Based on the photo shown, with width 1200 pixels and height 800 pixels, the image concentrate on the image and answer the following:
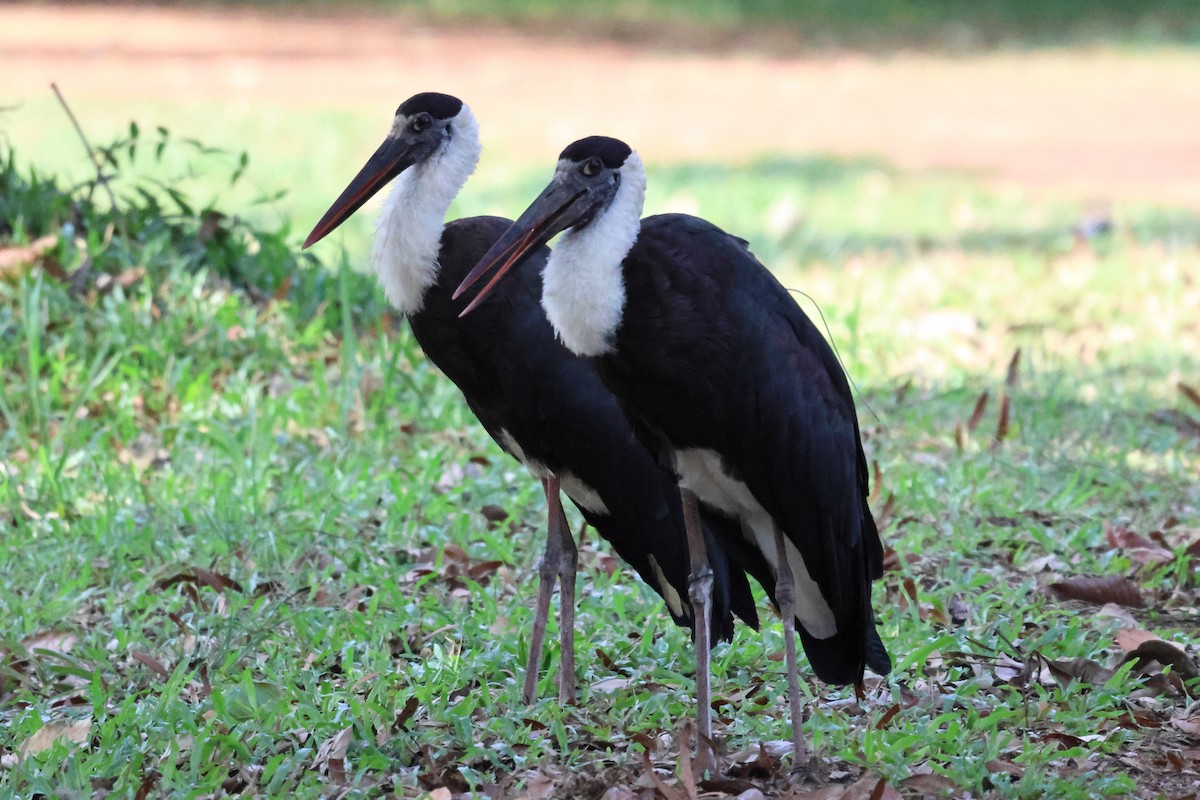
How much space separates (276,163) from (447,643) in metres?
6.39

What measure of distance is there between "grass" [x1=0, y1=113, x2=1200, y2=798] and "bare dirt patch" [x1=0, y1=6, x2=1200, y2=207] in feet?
14.1

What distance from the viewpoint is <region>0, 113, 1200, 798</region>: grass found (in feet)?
10.2

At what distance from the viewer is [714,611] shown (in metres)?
3.32

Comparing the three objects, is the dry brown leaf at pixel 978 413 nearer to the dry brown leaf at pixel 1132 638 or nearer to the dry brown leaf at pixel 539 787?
the dry brown leaf at pixel 1132 638

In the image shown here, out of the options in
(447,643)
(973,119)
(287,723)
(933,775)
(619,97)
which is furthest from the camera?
(619,97)

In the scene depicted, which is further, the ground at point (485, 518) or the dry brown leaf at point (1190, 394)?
the dry brown leaf at point (1190, 394)

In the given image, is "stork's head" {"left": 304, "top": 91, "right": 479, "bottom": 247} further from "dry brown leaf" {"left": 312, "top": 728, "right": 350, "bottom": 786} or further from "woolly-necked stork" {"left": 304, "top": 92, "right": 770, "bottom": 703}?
"dry brown leaf" {"left": 312, "top": 728, "right": 350, "bottom": 786}

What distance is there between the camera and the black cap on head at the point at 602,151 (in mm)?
2920

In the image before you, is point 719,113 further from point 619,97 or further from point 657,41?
point 657,41

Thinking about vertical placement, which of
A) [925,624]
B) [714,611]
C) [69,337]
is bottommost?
[925,624]

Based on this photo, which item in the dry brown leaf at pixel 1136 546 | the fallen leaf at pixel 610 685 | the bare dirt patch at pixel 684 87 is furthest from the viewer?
the bare dirt patch at pixel 684 87

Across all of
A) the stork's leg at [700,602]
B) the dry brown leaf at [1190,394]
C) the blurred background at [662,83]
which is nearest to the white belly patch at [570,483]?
the stork's leg at [700,602]

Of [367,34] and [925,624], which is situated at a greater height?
[367,34]

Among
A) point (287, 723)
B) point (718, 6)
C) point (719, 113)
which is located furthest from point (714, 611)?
point (718, 6)
